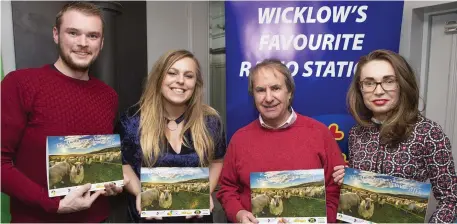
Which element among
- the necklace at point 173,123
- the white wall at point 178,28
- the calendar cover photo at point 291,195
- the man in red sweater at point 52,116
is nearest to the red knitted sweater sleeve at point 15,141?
the man in red sweater at point 52,116

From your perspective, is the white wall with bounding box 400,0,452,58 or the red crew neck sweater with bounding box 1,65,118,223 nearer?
the red crew neck sweater with bounding box 1,65,118,223

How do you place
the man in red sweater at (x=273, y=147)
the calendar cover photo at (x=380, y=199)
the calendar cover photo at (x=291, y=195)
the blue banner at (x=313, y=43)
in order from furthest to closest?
the blue banner at (x=313, y=43)
the man in red sweater at (x=273, y=147)
the calendar cover photo at (x=291, y=195)
the calendar cover photo at (x=380, y=199)

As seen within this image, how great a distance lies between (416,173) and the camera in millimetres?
1693

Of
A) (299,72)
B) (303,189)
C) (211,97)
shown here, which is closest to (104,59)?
(211,97)

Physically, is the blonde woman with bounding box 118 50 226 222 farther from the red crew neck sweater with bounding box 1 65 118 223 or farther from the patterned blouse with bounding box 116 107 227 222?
the red crew neck sweater with bounding box 1 65 118 223

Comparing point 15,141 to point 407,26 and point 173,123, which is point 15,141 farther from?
point 407,26

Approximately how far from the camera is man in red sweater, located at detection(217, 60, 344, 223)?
1.90 metres

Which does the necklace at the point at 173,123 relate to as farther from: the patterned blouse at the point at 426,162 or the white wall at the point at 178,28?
the white wall at the point at 178,28

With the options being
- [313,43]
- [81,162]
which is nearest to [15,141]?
[81,162]

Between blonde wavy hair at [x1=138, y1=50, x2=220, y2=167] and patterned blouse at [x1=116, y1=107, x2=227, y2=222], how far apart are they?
0.10 ft

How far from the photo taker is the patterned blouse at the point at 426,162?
1.63 meters

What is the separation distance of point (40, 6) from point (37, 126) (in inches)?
52.7

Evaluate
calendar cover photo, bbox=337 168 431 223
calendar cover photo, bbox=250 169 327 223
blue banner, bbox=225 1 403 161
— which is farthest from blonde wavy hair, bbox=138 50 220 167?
calendar cover photo, bbox=337 168 431 223

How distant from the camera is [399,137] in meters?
1.72
